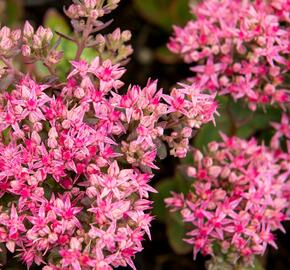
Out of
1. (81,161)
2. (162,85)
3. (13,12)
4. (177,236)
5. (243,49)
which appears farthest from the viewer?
(162,85)

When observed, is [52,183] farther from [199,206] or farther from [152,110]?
[199,206]

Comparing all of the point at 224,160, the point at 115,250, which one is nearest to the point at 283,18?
the point at 224,160

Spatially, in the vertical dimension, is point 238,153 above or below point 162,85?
above

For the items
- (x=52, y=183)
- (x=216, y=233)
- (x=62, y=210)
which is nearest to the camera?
(x=62, y=210)

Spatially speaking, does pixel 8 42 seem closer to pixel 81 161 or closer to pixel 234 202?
pixel 81 161

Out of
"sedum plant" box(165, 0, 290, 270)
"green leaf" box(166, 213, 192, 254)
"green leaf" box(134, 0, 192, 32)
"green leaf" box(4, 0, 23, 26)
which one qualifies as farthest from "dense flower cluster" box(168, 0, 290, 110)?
"green leaf" box(4, 0, 23, 26)

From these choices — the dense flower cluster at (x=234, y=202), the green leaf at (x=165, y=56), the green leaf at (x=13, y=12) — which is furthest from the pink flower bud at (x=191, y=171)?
the green leaf at (x=13, y=12)

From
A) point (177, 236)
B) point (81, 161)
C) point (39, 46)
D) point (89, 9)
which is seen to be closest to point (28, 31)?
point (39, 46)
